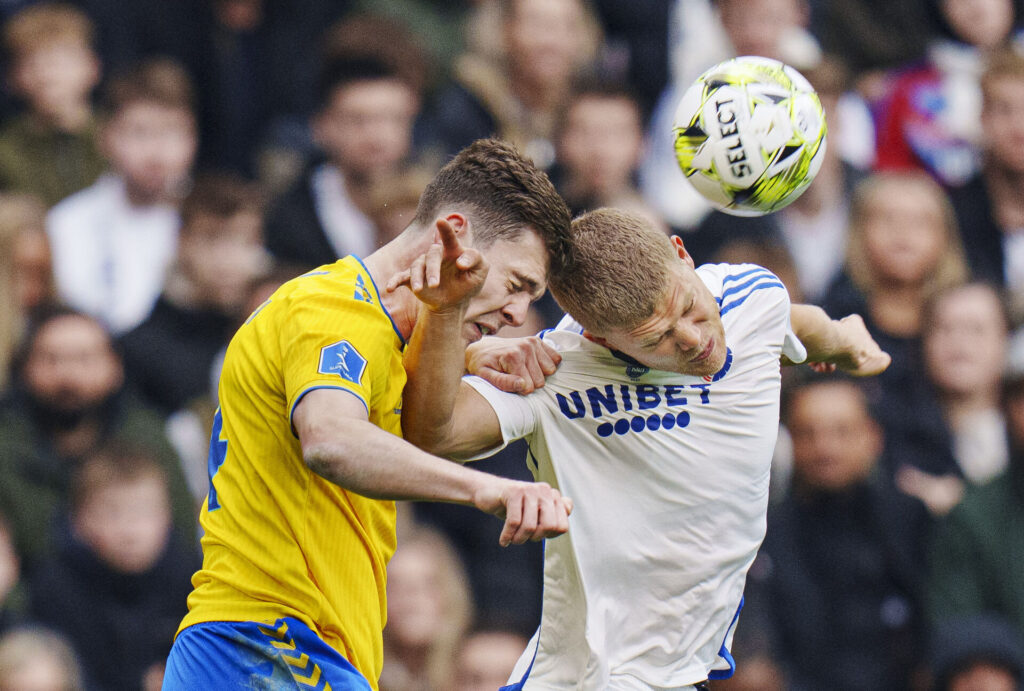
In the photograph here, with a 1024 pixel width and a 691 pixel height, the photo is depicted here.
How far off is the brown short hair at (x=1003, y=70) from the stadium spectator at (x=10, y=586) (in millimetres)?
6950

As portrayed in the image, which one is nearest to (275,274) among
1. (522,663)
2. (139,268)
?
(139,268)

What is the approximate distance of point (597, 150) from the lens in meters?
8.76

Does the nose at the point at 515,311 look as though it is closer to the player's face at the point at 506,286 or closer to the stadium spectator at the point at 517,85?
the player's face at the point at 506,286

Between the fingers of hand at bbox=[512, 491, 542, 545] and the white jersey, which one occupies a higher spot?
the fingers of hand at bbox=[512, 491, 542, 545]

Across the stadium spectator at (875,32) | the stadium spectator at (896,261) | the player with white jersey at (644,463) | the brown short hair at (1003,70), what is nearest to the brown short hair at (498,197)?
the player with white jersey at (644,463)

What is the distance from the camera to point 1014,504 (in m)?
8.55

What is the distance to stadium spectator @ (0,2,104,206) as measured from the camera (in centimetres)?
837

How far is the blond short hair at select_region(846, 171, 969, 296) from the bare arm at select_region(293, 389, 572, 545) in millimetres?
6043

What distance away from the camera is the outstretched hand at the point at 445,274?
382 cm

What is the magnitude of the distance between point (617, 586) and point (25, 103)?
5.48 meters

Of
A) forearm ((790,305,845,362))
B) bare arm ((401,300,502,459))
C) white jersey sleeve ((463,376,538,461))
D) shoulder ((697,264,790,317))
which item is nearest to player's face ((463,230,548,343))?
bare arm ((401,300,502,459))

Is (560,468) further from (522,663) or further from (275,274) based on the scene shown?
(275,274)

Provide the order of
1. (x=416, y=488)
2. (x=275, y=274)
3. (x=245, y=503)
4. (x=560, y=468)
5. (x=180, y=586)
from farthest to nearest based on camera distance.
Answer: (x=275, y=274), (x=180, y=586), (x=560, y=468), (x=245, y=503), (x=416, y=488)

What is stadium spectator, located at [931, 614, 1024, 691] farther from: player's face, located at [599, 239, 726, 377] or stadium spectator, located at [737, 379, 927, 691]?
player's face, located at [599, 239, 726, 377]
